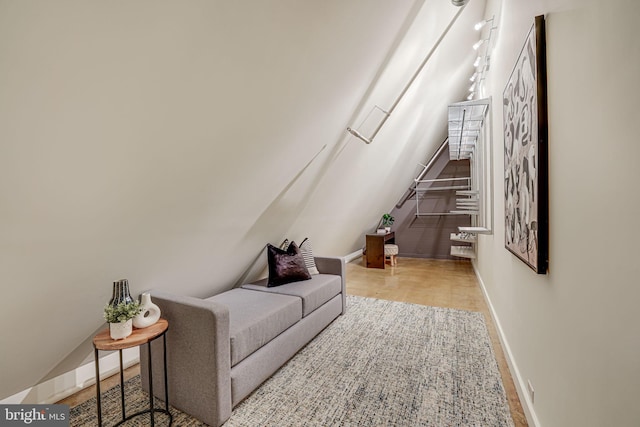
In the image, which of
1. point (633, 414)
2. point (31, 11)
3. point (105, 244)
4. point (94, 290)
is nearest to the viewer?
point (633, 414)

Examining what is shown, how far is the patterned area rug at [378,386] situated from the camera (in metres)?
1.60

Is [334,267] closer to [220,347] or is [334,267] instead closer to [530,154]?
[220,347]

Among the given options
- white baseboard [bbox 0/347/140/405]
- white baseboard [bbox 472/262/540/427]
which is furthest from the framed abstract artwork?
white baseboard [bbox 0/347/140/405]

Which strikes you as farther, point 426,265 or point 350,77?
point 426,265

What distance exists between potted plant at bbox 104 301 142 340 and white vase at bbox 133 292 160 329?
87 mm

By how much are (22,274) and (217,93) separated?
4.12 ft

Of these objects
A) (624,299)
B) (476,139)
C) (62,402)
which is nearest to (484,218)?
(476,139)

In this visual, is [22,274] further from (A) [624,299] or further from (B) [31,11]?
(A) [624,299]

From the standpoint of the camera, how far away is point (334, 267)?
10.5 feet

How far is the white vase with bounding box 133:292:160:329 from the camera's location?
1.56 m

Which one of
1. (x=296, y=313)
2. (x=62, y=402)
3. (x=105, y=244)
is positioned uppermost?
(x=105, y=244)

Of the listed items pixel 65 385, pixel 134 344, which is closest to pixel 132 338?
pixel 134 344

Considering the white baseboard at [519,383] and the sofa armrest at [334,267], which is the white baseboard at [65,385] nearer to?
the sofa armrest at [334,267]

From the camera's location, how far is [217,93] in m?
1.42
